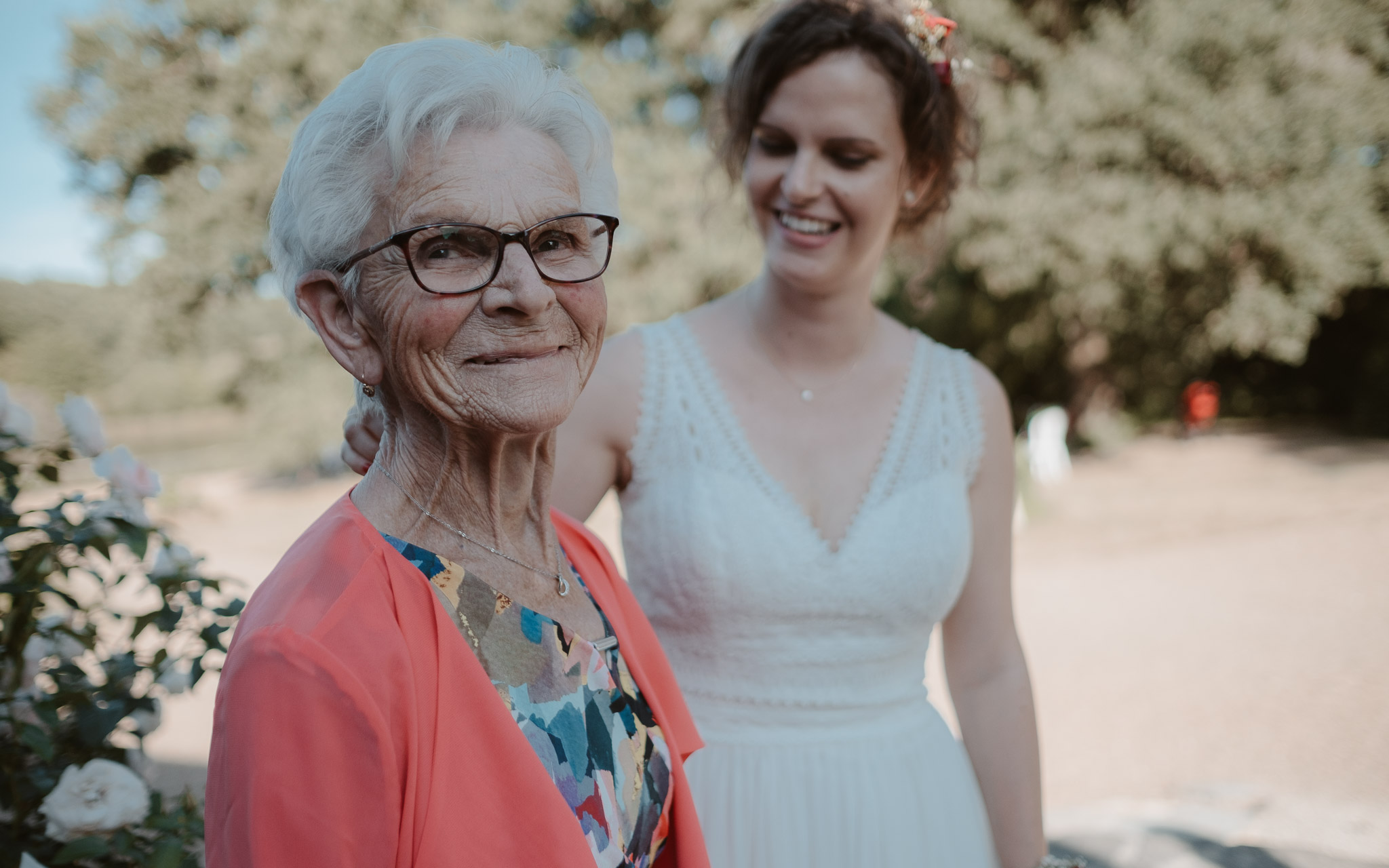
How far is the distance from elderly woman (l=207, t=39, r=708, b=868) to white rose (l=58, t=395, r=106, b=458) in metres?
1.03

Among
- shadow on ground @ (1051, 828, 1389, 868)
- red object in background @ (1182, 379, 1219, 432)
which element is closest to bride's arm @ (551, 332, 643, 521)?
shadow on ground @ (1051, 828, 1389, 868)

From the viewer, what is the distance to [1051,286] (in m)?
14.2

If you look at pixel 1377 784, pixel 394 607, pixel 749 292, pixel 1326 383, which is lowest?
pixel 1377 784

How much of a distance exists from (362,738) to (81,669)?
1343 millimetres

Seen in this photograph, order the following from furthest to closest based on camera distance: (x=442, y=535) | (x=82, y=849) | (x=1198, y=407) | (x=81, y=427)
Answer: (x=1198, y=407), (x=81, y=427), (x=82, y=849), (x=442, y=535)

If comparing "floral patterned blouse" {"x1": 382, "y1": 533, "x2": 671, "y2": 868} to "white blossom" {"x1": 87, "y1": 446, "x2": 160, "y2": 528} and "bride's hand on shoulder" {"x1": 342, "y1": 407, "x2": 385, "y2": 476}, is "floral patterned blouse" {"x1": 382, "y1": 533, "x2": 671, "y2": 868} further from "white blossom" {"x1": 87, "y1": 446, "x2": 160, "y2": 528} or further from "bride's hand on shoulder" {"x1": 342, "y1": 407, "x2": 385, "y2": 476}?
"white blossom" {"x1": 87, "y1": 446, "x2": 160, "y2": 528}

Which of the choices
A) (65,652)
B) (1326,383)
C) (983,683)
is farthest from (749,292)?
(1326,383)

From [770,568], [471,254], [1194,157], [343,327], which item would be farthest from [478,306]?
[1194,157]

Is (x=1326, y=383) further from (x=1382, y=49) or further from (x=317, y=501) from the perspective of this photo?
(x=317, y=501)

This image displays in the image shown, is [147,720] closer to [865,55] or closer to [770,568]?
[770,568]

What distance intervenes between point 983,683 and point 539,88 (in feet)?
4.82

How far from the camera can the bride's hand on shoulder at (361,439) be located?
4.19 ft

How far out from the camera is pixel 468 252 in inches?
40.6

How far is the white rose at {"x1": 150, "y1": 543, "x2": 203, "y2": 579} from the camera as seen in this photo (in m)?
1.81
